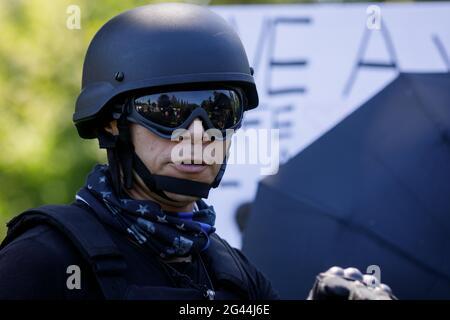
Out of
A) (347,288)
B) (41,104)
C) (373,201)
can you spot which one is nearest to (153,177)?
(347,288)

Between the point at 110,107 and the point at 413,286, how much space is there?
232 cm

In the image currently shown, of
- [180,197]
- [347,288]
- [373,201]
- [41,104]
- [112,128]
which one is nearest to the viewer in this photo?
[347,288]

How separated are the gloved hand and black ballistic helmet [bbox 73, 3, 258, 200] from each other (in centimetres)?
41

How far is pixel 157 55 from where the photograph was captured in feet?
8.93

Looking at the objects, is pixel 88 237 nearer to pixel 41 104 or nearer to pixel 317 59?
pixel 317 59

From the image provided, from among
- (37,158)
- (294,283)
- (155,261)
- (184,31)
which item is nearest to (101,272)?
(155,261)

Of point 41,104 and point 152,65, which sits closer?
point 152,65

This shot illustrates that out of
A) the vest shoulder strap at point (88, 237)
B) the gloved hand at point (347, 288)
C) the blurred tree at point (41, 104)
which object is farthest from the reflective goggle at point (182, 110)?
the blurred tree at point (41, 104)

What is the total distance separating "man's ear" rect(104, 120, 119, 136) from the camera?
2.75 metres

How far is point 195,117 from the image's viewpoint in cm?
264

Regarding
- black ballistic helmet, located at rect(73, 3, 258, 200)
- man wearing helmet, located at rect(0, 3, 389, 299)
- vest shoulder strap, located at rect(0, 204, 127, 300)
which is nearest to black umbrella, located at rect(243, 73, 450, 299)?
man wearing helmet, located at rect(0, 3, 389, 299)

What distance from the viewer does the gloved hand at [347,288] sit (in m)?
2.53

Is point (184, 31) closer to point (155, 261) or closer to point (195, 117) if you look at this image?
point (195, 117)

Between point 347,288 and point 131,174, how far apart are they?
0.67 m
